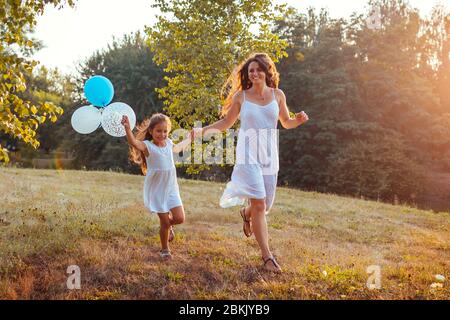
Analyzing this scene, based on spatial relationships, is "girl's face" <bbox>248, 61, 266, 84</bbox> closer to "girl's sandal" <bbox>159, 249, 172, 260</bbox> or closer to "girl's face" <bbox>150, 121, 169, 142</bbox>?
"girl's face" <bbox>150, 121, 169, 142</bbox>

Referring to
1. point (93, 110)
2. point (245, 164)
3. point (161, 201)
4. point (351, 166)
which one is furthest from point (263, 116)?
point (351, 166)

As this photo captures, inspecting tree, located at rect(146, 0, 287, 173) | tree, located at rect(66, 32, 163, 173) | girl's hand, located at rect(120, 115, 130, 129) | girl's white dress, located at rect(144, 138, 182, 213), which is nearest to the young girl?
girl's white dress, located at rect(144, 138, 182, 213)

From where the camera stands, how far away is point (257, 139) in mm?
5277

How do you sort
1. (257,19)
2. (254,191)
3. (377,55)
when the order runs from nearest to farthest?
(254,191) → (257,19) → (377,55)

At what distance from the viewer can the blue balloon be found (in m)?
6.09

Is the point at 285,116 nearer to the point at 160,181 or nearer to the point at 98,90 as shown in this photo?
the point at 160,181

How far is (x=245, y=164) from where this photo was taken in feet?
17.4

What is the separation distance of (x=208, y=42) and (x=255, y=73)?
5621 mm

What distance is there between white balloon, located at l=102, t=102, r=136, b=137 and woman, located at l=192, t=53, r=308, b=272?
93 centimetres

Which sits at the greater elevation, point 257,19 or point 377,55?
point 377,55

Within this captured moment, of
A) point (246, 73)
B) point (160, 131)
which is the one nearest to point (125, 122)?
point (160, 131)

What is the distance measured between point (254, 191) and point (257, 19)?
278 inches

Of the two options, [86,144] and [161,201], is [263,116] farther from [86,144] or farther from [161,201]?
[86,144]

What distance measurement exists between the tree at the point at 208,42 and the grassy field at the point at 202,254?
2592 millimetres
